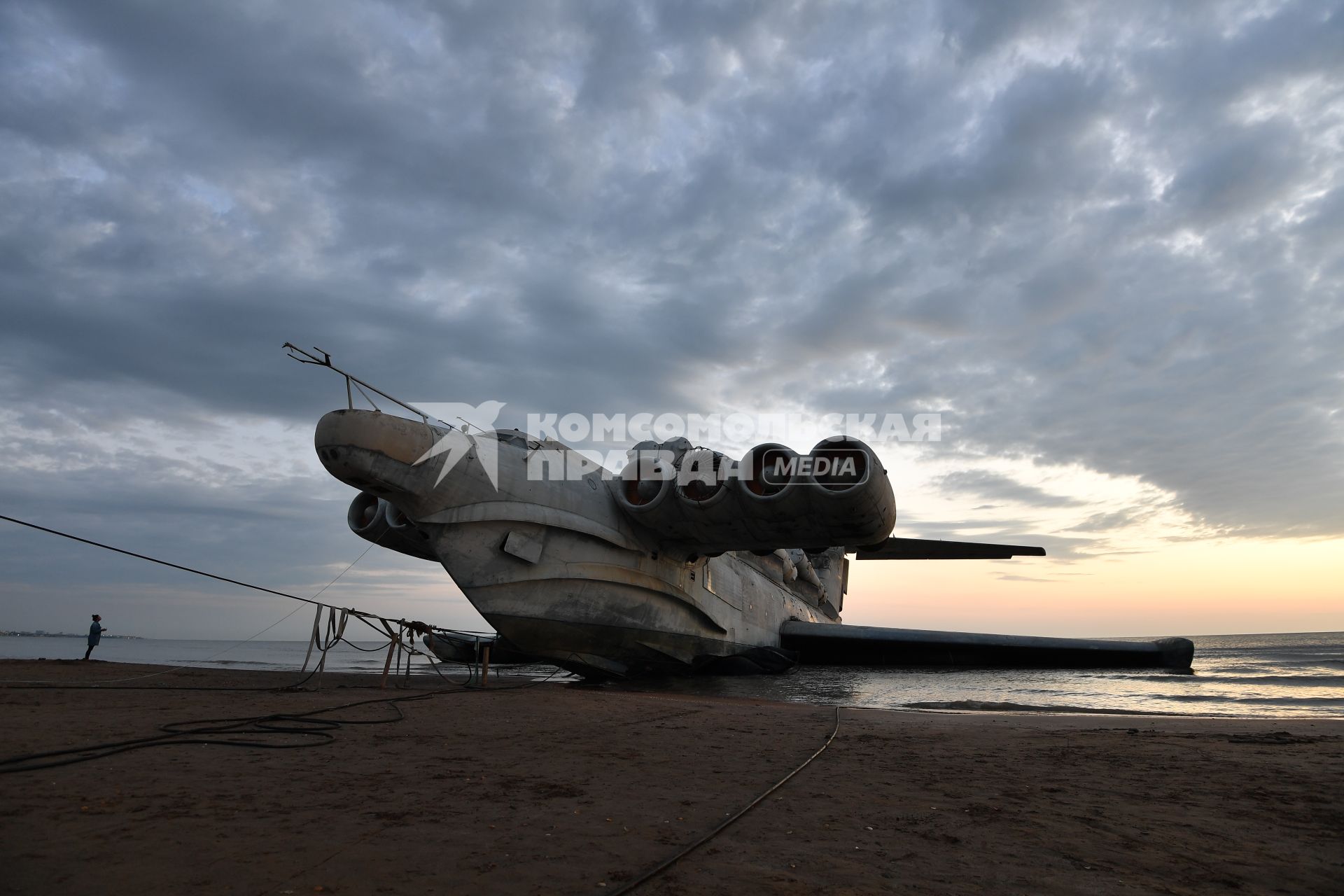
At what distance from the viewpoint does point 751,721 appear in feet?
23.7

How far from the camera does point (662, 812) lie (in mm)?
3354

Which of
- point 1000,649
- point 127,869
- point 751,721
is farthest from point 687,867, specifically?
point 1000,649

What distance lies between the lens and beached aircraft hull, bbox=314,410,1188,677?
1284 cm

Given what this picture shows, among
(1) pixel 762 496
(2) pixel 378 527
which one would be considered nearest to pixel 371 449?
(2) pixel 378 527

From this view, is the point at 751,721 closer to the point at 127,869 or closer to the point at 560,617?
the point at 127,869

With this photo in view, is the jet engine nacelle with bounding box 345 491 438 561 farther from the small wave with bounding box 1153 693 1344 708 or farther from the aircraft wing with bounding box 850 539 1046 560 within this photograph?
the small wave with bounding box 1153 693 1344 708

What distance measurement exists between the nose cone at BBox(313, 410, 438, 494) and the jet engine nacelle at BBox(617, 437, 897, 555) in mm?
4361

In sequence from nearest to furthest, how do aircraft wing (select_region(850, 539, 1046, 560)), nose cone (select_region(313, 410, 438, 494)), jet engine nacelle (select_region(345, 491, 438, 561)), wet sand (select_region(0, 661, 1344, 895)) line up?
wet sand (select_region(0, 661, 1344, 895))
nose cone (select_region(313, 410, 438, 494))
jet engine nacelle (select_region(345, 491, 438, 561))
aircraft wing (select_region(850, 539, 1046, 560))

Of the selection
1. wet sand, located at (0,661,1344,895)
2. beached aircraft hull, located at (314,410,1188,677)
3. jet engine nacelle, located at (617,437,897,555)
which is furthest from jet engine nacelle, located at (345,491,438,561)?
wet sand, located at (0,661,1344,895)

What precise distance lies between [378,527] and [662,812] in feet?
50.2

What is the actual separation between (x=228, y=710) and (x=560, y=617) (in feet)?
26.0

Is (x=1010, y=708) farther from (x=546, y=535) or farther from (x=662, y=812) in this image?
(x=662, y=812)

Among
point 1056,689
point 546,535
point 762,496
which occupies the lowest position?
point 1056,689

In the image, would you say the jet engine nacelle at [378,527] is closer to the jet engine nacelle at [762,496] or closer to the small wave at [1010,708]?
the jet engine nacelle at [762,496]
